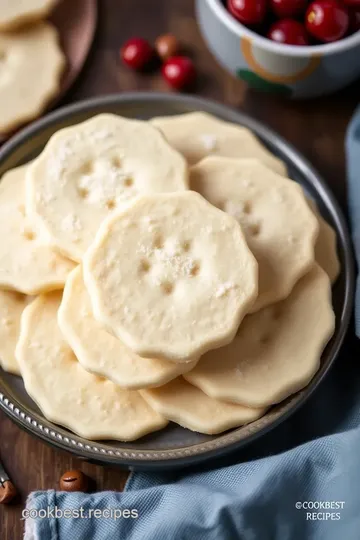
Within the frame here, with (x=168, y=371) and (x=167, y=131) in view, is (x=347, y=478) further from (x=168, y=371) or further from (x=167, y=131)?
(x=167, y=131)

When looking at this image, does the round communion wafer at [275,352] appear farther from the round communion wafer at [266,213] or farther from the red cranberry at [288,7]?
the red cranberry at [288,7]

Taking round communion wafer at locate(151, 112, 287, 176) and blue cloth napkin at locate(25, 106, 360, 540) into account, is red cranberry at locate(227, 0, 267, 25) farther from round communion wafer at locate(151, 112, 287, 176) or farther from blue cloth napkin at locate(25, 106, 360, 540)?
blue cloth napkin at locate(25, 106, 360, 540)

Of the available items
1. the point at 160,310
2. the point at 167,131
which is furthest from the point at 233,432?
the point at 167,131

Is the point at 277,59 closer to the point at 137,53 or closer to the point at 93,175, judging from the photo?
the point at 137,53

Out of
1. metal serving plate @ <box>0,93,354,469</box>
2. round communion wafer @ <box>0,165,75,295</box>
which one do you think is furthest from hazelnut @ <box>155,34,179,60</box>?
round communion wafer @ <box>0,165,75,295</box>

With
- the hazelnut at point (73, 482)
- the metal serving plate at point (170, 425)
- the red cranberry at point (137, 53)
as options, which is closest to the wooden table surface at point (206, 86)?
the red cranberry at point (137, 53)

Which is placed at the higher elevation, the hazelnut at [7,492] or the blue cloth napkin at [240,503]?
the hazelnut at [7,492]
